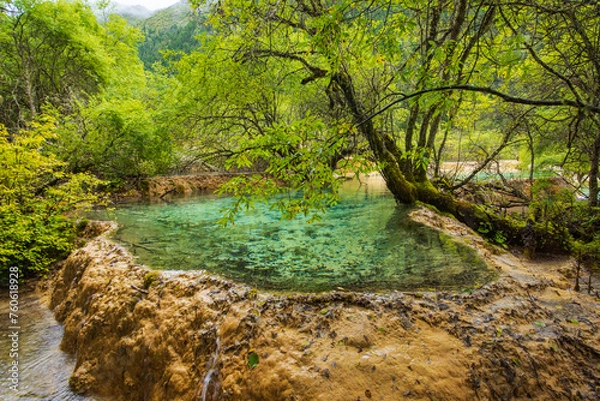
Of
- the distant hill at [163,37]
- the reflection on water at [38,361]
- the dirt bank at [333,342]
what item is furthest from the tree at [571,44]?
the distant hill at [163,37]

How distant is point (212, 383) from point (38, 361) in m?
2.83

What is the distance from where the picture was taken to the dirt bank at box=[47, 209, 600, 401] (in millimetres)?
2064

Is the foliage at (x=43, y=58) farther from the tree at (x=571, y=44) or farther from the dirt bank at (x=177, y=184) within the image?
the tree at (x=571, y=44)

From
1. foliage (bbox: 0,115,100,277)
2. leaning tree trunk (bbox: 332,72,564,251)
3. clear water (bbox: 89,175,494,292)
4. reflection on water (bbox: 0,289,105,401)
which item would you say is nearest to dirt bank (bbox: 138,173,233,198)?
clear water (bbox: 89,175,494,292)

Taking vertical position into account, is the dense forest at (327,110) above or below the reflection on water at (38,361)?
above

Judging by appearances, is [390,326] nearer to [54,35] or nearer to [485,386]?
[485,386]

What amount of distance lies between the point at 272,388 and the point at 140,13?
189 metres

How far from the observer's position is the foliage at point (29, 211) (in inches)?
A: 193

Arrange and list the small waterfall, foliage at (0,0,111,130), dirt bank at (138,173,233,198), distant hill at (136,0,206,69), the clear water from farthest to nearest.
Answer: distant hill at (136,0,206,69)
dirt bank at (138,173,233,198)
foliage at (0,0,111,130)
the clear water
the small waterfall

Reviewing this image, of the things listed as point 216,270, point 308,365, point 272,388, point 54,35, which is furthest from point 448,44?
point 54,35

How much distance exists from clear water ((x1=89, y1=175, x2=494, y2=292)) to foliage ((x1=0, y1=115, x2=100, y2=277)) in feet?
3.84

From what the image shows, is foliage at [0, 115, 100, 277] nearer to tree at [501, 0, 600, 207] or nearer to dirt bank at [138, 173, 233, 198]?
dirt bank at [138, 173, 233, 198]

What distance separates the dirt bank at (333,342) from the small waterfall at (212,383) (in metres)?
0.01

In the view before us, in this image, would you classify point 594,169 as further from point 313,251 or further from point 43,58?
point 43,58
